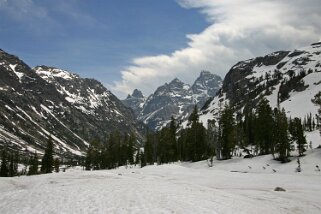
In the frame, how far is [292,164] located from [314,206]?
4206 centimetres

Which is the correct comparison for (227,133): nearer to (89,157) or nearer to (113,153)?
(113,153)

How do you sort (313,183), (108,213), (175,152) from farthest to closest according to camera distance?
1. (175,152)
2. (313,183)
3. (108,213)

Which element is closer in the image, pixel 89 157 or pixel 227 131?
pixel 227 131

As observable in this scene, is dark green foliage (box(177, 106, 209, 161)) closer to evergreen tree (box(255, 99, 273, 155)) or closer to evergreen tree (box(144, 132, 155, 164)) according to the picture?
evergreen tree (box(255, 99, 273, 155))

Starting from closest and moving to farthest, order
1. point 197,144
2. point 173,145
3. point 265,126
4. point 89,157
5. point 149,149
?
point 265,126, point 197,144, point 173,145, point 149,149, point 89,157

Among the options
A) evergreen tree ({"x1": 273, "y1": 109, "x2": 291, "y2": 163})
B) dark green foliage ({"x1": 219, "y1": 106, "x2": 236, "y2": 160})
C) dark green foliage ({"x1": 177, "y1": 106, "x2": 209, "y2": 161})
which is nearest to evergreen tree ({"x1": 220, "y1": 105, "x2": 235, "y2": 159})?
dark green foliage ({"x1": 219, "y1": 106, "x2": 236, "y2": 160})

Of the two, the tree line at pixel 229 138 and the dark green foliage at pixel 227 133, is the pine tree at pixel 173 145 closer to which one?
the tree line at pixel 229 138

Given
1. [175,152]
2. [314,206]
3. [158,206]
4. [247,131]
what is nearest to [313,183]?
[314,206]

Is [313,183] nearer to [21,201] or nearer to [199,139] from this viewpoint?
[21,201]

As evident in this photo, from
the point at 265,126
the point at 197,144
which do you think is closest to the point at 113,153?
the point at 197,144

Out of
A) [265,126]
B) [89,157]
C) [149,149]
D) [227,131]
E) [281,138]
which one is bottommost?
[89,157]

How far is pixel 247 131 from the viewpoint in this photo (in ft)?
505

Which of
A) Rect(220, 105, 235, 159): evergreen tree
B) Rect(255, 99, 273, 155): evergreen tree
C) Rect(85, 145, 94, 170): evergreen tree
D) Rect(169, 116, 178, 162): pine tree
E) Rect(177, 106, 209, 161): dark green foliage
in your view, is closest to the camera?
Rect(255, 99, 273, 155): evergreen tree

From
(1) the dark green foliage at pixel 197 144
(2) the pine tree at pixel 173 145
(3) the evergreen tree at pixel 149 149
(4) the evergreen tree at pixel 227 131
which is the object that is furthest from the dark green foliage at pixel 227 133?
(3) the evergreen tree at pixel 149 149
